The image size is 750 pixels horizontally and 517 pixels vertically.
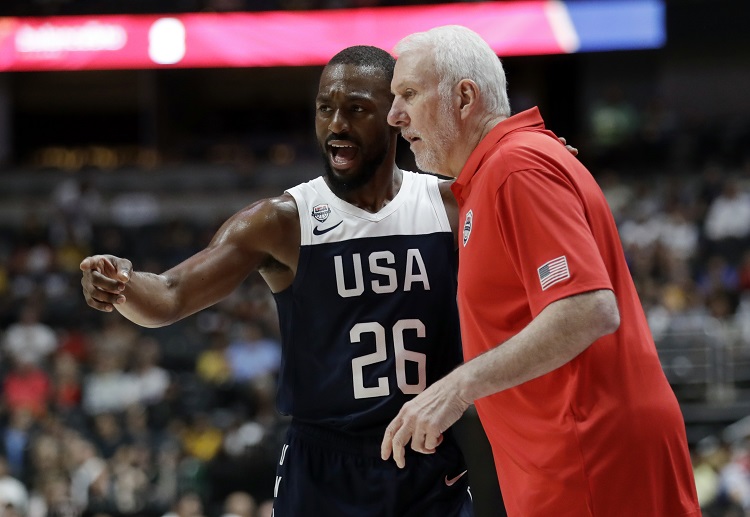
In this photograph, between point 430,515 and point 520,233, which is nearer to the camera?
point 520,233

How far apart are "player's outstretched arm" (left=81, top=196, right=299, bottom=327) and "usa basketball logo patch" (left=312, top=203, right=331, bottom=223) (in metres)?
0.08

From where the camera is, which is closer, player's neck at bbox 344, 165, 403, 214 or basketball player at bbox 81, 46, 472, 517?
basketball player at bbox 81, 46, 472, 517

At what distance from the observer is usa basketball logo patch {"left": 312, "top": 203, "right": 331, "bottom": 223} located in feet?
12.7

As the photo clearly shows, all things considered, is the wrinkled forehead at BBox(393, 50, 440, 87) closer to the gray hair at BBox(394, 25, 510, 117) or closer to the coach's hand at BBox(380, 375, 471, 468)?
the gray hair at BBox(394, 25, 510, 117)

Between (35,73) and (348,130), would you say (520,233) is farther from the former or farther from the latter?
(35,73)

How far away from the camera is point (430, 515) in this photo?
3.72 m

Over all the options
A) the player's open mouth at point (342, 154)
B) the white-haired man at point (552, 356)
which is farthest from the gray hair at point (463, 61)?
the player's open mouth at point (342, 154)

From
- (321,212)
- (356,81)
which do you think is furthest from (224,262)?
(356,81)

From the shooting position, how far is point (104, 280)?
324 cm

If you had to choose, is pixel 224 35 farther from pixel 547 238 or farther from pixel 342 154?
pixel 547 238

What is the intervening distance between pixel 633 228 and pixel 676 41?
6728 mm

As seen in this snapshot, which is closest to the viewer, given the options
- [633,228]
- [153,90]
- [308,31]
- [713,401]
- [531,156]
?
[531,156]

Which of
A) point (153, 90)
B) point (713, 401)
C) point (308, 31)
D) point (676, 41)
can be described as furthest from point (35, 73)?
point (713, 401)

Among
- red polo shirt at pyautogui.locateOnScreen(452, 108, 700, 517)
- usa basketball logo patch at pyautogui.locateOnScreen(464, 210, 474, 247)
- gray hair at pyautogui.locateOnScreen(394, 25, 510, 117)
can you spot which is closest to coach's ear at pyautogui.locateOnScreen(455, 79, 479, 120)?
gray hair at pyautogui.locateOnScreen(394, 25, 510, 117)
